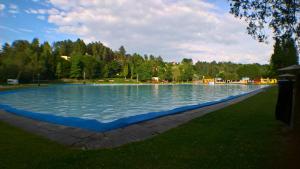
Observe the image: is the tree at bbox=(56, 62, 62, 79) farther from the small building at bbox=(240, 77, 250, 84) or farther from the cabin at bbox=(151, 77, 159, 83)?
the small building at bbox=(240, 77, 250, 84)

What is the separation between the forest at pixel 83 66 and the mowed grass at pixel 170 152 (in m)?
54.4

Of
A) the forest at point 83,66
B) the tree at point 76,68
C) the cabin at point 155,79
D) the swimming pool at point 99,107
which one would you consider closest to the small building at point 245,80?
the forest at point 83,66

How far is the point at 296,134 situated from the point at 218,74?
11709 centimetres

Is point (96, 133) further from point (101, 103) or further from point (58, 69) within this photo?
point (58, 69)

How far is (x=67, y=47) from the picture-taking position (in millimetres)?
122750

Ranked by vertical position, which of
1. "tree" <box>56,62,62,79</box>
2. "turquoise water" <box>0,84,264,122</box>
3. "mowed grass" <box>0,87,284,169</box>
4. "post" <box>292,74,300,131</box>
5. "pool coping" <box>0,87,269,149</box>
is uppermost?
"tree" <box>56,62,62,79</box>

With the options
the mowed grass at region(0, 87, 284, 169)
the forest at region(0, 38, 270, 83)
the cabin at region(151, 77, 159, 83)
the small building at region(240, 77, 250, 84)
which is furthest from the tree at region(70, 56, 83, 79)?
the mowed grass at region(0, 87, 284, 169)

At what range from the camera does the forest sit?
60759 millimetres

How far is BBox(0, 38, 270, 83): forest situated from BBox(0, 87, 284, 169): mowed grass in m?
54.4

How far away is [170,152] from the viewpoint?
5.66 m

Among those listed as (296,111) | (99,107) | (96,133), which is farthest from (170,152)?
(99,107)

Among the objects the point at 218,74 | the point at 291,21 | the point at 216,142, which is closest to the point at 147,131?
the point at 216,142

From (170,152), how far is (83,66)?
84.2 m

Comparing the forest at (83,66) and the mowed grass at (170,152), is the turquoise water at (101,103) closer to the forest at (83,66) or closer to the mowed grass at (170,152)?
the mowed grass at (170,152)
